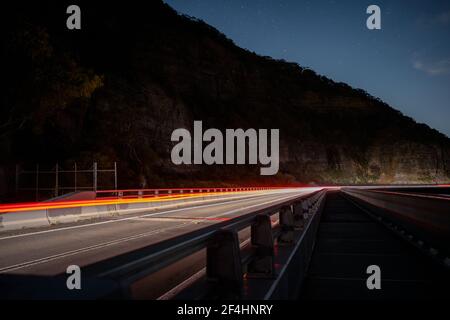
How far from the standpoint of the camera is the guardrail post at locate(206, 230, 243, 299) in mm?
3779

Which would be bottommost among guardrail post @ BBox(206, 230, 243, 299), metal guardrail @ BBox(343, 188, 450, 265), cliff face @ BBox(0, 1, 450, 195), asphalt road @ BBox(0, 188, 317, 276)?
asphalt road @ BBox(0, 188, 317, 276)

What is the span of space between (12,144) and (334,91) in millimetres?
131040

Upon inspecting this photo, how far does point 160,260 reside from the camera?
2.91 meters

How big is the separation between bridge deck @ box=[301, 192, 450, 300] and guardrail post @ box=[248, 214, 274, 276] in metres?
A: 1.54

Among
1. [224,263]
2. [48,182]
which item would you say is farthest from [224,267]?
[48,182]

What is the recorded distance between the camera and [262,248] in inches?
207

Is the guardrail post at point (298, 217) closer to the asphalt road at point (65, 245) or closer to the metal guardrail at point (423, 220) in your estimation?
the metal guardrail at point (423, 220)

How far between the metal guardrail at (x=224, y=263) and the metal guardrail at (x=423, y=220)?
4306 millimetres

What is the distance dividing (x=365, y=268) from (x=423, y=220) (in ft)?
14.4

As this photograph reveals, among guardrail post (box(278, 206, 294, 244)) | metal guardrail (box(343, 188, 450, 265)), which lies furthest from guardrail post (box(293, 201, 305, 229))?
metal guardrail (box(343, 188, 450, 265))

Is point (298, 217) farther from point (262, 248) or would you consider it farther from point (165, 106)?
point (165, 106)

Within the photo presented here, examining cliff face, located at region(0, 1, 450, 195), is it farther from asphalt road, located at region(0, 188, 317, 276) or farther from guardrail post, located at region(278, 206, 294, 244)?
guardrail post, located at region(278, 206, 294, 244)
